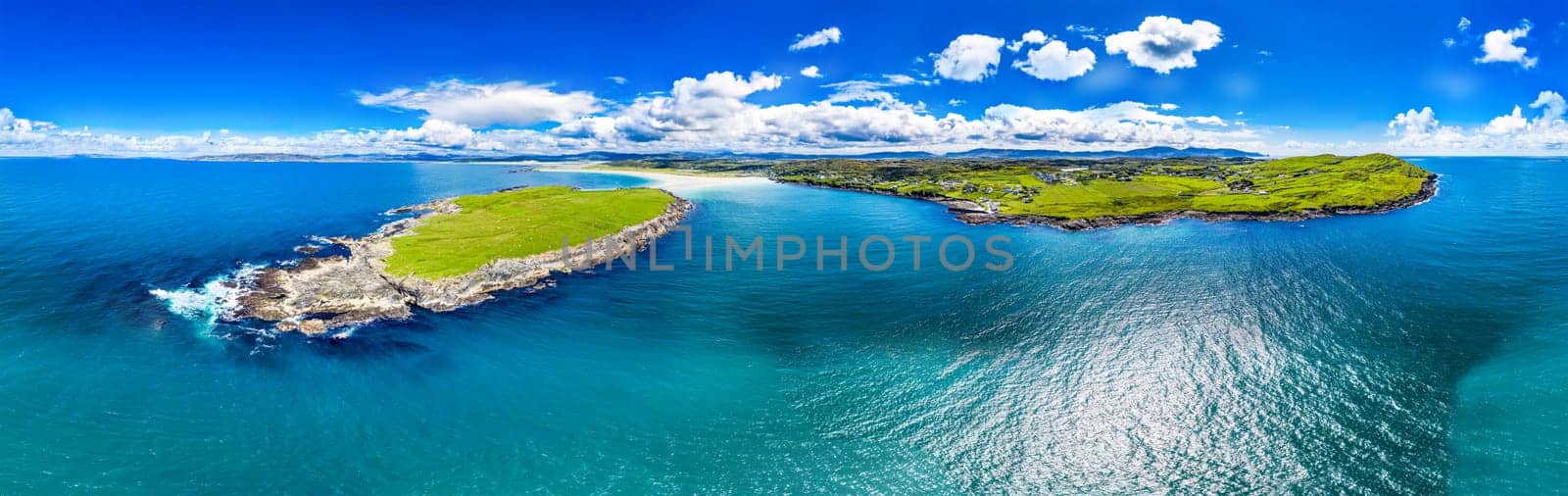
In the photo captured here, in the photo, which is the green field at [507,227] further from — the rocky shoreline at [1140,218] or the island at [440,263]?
the rocky shoreline at [1140,218]

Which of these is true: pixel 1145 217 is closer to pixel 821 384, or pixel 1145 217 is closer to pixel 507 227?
pixel 821 384

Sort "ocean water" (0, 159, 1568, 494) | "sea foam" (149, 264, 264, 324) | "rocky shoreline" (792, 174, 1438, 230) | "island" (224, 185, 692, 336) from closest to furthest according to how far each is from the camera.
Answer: "ocean water" (0, 159, 1568, 494) → "sea foam" (149, 264, 264, 324) → "island" (224, 185, 692, 336) → "rocky shoreline" (792, 174, 1438, 230)

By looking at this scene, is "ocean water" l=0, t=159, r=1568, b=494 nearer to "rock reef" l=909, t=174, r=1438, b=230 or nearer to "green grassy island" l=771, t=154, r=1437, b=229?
"rock reef" l=909, t=174, r=1438, b=230

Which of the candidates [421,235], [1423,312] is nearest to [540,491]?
[421,235]

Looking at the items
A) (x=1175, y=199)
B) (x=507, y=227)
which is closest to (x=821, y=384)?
(x=507, y=227)

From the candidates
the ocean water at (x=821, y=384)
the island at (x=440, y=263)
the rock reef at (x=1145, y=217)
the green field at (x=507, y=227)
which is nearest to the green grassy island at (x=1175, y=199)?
the rock reef at (x=1145, y=217)

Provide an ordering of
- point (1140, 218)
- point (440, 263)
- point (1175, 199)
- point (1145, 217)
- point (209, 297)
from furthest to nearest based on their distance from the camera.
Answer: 1. point (1175, 199)
2. point (1145, 217)
3. point (1140, 218)
4. point (440, 263)
5. point (209, 297)

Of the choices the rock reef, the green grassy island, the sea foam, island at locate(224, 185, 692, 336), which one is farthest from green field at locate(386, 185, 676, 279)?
the green grassy island
